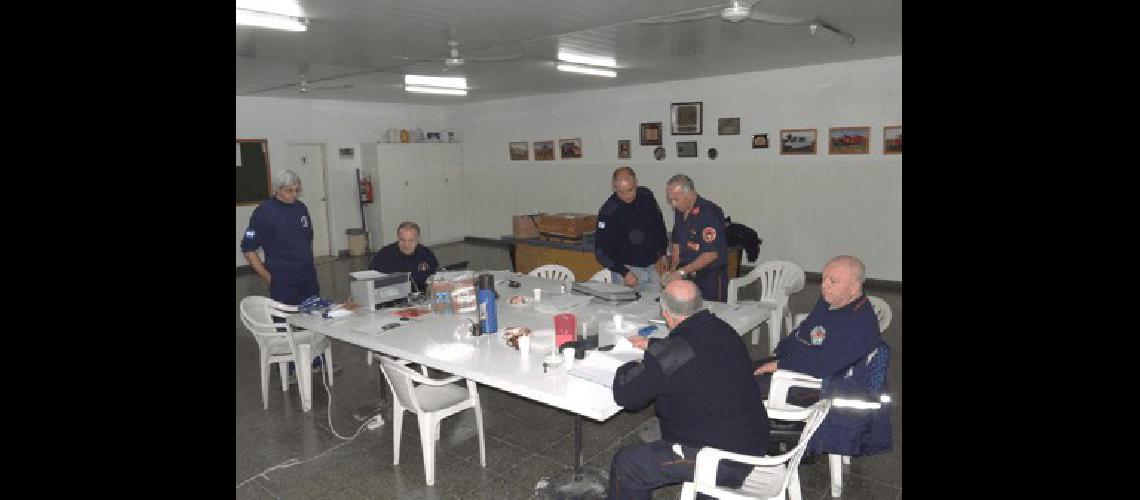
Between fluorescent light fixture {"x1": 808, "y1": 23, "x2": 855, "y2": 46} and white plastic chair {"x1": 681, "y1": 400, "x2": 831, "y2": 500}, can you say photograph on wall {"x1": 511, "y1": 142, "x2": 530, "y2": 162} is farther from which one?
white plastic chair {"x1": 681, "y1": 400, "x2": 831, "y2": 500}

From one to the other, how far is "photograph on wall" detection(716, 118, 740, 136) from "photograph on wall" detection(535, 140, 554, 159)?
329 centimetres

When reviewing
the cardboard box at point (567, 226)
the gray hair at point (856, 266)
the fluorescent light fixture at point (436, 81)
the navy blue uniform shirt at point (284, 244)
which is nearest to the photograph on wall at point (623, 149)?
the cardboard box at point (567, 226)

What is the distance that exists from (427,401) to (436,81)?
591cm

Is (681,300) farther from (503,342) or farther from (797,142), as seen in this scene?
(797,142)

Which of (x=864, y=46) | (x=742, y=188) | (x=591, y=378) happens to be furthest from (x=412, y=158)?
(x=591, y=378)

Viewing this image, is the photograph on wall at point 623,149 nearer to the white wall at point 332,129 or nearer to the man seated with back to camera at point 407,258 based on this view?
the white wall at point 332,129

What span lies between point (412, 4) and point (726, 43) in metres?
3.23

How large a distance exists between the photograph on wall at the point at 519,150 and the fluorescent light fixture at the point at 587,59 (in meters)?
4.52

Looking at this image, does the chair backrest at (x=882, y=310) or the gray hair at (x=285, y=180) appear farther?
the gray hair at (x=285, y=180)

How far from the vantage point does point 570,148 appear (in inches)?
433

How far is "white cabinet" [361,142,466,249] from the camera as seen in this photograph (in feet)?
38.3

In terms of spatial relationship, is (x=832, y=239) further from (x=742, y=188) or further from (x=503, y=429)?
(x=503, y=429)

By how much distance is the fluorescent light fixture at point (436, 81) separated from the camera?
8.14 metres

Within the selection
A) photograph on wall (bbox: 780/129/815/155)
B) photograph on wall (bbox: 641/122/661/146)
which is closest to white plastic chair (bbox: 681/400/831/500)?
photograph on wall (bbox: 780/129/815/155)
